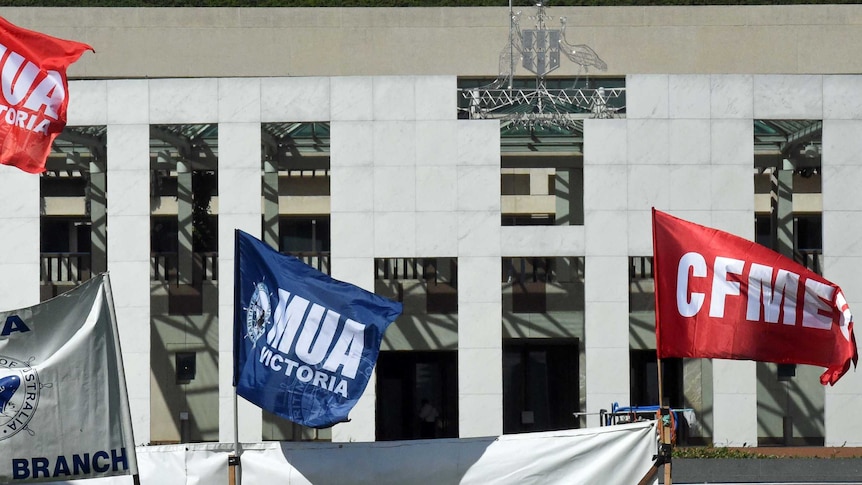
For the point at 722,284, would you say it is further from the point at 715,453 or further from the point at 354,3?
the point at 354,3

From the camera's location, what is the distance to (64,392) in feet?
35.7

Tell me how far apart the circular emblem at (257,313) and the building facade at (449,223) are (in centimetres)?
951

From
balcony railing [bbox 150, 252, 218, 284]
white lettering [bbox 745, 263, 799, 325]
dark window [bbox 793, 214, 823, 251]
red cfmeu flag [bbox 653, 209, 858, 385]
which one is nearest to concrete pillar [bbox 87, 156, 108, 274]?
balcony railing [bbox 150, 252, 218, 284]

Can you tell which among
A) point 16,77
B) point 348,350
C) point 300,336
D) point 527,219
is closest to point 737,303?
point 348,350

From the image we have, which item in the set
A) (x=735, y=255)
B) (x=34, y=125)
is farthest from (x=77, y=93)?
(x=735, y=255)

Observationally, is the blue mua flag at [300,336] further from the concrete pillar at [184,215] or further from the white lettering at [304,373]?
the concrete pillar at [184,215]

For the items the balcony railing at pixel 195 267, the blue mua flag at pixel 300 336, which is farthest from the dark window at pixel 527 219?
the blue mua flag at pixel 300 336

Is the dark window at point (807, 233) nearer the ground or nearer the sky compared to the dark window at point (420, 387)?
nearer the sky

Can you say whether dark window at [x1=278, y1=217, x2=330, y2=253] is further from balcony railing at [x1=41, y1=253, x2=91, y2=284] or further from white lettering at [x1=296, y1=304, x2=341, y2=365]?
white lettering at [x1=296, y1=304, x2=341, y2=365]

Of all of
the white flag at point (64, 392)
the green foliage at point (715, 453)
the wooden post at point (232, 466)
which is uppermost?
the white flag at point (64, 392)

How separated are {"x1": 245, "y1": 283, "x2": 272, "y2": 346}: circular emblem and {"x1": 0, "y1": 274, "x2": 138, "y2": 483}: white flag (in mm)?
1607

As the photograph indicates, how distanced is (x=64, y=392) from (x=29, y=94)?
6707mm

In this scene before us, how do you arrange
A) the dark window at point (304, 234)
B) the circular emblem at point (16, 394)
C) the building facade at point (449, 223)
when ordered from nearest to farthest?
the circular emblem at point (16, 394) < the building facade at point (449, 223) < the dark window at point (304, 234)

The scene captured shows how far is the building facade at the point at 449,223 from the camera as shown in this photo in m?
27.9
